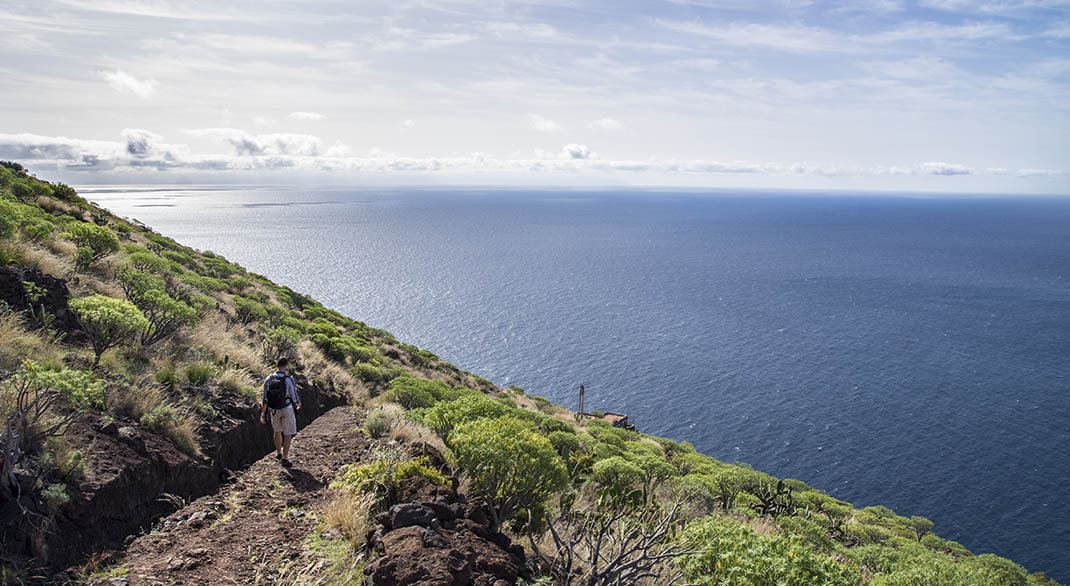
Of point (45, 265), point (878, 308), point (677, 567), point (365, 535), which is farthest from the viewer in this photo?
point (878, 308)

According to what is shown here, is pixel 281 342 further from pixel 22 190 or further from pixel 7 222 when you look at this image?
pixel 22 190

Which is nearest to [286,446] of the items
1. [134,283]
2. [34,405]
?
[34,405]

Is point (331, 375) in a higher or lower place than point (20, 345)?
lower

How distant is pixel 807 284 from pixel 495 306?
226ft

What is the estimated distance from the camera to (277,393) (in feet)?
34.0

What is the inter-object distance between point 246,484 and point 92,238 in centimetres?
1332

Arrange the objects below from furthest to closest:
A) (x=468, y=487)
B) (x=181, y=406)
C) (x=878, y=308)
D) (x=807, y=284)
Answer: (x=807, y=284), (x=878, y=308), (x=181, y=406), (x=468, y=487)

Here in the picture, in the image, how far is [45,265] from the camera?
42.9 feet

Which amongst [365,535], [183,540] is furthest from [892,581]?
[183,540]

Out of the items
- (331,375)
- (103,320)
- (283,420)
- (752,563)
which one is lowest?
(331,375)

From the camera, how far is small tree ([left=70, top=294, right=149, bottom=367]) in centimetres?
1020

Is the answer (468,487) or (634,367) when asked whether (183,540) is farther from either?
(634,367)

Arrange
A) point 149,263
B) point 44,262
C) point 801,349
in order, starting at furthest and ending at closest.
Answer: point 801,349, point 149,263, point 44,262

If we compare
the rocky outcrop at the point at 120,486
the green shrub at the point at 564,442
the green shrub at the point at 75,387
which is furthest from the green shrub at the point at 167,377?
the green shrub at the point at 564,442
